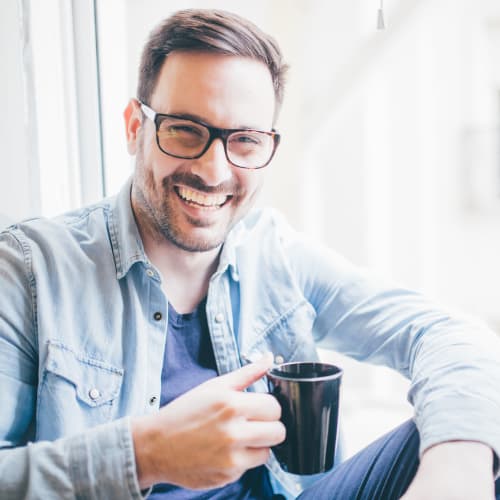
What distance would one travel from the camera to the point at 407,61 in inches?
105

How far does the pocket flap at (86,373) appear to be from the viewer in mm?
844

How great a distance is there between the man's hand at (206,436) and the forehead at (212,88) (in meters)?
0.45

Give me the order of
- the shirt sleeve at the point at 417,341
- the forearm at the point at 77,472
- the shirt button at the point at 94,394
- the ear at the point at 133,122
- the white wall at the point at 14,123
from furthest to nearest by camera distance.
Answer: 1. the white wall at the point at 14,123
2. the ear at the point at 133,122
3. the shirt button at the point at 94,394
4. the shirt sleeve at the point at 417,341
5. the forearm at the point at 77,472

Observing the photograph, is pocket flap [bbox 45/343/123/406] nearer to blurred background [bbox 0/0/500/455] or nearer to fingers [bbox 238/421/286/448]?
fingers [bbox 238/421/286/448]

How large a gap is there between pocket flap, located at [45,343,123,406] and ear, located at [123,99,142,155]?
15.4 inches

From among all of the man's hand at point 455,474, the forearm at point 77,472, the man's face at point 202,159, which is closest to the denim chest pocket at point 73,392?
the forearm at point 77,472

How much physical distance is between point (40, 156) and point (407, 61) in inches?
78.7

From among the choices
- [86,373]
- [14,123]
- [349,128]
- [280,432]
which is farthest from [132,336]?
[349,128]

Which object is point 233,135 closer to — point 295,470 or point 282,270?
point 282,270

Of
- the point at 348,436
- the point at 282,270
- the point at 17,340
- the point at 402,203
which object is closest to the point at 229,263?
the point at 282,270

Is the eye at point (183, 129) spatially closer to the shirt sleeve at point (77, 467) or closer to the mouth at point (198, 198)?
the mouth at point (198, 198)

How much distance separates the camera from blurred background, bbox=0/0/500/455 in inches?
48.1

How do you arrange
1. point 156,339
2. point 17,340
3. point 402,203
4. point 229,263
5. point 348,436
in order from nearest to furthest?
1. point 17,340
2. point 156,339
3. point 229,263
4. point 348,436
5. point 402,203

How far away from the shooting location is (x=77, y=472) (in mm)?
669
